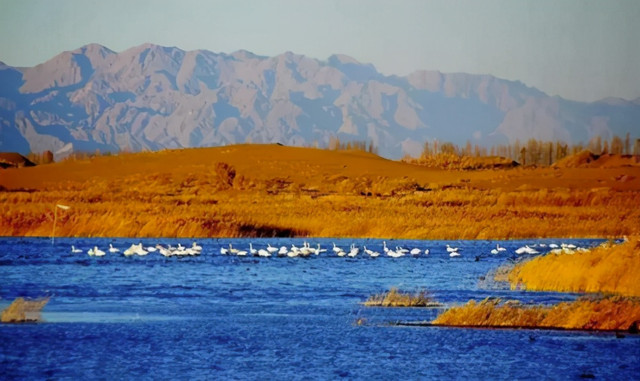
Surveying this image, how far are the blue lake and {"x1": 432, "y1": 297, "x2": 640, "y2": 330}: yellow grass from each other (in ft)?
1.70

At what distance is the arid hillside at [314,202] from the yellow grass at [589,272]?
22797mm

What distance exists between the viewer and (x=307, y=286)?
3609 cm

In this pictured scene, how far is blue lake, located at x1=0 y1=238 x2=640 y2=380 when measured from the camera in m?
20.8

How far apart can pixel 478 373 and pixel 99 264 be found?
84.1 feet

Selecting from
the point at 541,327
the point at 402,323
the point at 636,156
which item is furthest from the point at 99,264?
the point at 636,156

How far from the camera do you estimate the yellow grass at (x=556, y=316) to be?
24641mm

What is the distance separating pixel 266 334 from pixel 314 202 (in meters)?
50.9

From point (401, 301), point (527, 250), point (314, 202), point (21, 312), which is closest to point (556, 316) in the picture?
point (401, 301)

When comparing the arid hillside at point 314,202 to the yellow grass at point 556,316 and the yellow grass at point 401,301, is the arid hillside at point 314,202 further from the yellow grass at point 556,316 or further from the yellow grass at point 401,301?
the yellow grass at point 556,316

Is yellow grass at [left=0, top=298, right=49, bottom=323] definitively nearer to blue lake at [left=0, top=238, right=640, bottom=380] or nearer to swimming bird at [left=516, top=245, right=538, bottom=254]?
blue lake at [left=0, top=238, right=640, bottom=380]

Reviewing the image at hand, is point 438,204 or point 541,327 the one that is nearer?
point 541,327

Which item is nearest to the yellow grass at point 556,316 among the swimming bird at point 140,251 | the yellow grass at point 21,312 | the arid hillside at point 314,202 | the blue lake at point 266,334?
the blue lake at point 266,334

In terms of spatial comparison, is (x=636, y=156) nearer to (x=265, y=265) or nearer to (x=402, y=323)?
(x=265, y=265)

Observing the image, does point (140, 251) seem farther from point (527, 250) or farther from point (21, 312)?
point (21, 312)
